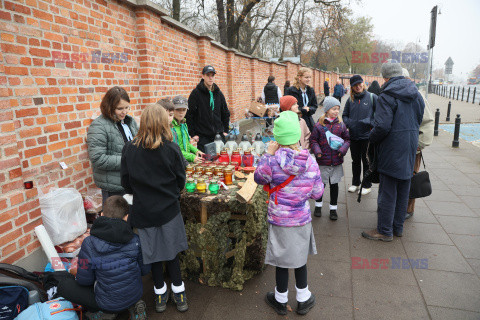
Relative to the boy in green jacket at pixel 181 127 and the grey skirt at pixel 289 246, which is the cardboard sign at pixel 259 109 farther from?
the grey skirt at pixel 289 246

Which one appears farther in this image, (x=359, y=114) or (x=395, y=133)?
(x=359, y=114)

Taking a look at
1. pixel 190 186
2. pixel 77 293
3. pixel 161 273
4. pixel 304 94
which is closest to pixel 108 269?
pixel 77 293

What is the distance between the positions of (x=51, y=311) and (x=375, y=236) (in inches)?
143

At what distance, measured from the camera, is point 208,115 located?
513cm

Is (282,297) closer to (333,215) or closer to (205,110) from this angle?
(333,215)

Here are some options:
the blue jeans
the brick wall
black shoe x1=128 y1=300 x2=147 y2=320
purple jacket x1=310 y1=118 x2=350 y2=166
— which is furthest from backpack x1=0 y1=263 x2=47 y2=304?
the blue jeans

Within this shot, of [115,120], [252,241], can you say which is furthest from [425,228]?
[115,120]

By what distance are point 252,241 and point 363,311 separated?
3.85 feet

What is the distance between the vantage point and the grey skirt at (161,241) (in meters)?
2.59

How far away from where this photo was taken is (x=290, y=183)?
2535 millimetres

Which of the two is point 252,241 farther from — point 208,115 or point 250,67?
point 250,67

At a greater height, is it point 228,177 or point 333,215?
point 228,177

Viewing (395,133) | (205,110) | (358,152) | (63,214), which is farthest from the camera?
(358,152)

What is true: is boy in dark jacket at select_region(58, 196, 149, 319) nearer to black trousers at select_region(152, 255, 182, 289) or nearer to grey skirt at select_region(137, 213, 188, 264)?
grey skirt at select_region(137, 213, 188, 264)
